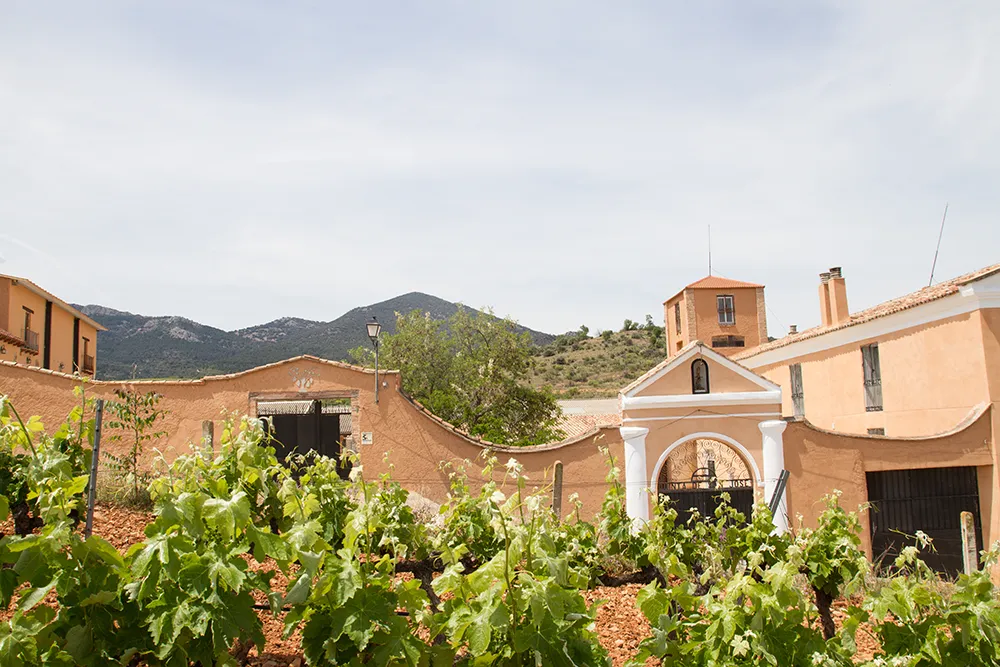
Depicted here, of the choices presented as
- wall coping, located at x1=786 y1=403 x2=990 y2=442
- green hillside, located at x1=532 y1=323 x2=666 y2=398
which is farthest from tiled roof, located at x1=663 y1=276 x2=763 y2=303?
wall coping, located at x1=786 y1=403 x2=990 y2=442

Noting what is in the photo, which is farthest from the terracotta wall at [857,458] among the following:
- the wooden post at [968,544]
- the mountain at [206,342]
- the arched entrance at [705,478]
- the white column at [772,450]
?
the mountain at [206,342]

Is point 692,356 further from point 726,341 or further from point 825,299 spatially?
point 726,341

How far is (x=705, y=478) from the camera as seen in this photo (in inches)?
685

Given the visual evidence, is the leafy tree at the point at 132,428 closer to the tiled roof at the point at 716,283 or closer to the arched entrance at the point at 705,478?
the arched entrance at the point at 705,478

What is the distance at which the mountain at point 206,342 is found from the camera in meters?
43.6

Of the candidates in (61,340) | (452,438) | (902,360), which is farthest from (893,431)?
(61,340)

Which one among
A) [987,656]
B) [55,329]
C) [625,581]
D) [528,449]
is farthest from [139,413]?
[55,329]

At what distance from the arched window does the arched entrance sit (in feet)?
2.96

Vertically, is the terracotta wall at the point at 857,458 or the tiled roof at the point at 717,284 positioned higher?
the tiled roof at the point at 717,284

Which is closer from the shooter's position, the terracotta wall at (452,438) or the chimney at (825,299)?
the terracotta wall at (452,438)

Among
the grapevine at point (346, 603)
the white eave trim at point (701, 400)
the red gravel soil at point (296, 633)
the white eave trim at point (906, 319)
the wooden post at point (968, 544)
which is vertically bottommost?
the wooden post at point (968, 544)

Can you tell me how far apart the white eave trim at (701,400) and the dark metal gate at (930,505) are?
9.47ft

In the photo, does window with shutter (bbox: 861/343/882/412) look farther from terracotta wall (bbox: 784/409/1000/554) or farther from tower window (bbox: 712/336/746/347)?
tower window (bbox: 712/336/746/347)

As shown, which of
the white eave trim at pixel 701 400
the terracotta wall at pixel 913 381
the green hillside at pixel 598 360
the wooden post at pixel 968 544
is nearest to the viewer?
the wooden post at pixel 968 544
